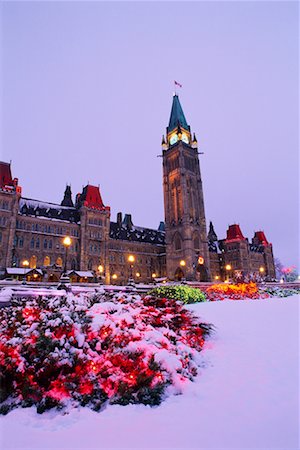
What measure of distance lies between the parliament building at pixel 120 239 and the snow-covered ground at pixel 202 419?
32.7 metres

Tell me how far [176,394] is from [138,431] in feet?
4.50

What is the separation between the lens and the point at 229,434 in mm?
3484

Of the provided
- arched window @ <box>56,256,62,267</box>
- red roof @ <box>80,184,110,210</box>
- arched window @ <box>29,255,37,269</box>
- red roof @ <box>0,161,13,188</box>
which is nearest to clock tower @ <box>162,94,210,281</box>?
red roof @ <box>80,184,110,210</box>

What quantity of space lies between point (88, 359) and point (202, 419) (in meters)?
2.41

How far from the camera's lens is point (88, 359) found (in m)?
5.28

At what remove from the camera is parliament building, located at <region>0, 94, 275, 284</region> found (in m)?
46.7

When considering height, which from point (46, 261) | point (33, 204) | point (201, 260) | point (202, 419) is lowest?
point (202, 419)

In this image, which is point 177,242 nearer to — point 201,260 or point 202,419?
point 201,260

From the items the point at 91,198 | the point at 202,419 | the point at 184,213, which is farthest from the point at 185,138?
the point at 202,419

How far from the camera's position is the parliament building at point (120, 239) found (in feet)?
153

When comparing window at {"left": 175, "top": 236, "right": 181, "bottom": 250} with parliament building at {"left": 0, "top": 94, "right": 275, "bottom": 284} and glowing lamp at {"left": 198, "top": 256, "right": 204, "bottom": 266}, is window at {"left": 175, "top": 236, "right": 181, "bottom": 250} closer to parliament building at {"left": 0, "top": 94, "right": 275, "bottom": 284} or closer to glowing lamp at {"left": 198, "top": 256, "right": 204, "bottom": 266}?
parliament building at {"left": 0, "top": 94, "right": 275, "bottom": 284}

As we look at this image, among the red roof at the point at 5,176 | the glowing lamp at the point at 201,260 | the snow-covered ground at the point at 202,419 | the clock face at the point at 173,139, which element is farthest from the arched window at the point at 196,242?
the snow-covered ground at the point at 202,419

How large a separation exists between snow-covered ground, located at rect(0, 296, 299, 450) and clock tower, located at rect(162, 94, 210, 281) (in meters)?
56.2

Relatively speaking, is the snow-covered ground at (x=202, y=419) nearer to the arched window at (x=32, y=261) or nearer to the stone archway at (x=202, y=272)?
the arched window at (x=32, y=261)
